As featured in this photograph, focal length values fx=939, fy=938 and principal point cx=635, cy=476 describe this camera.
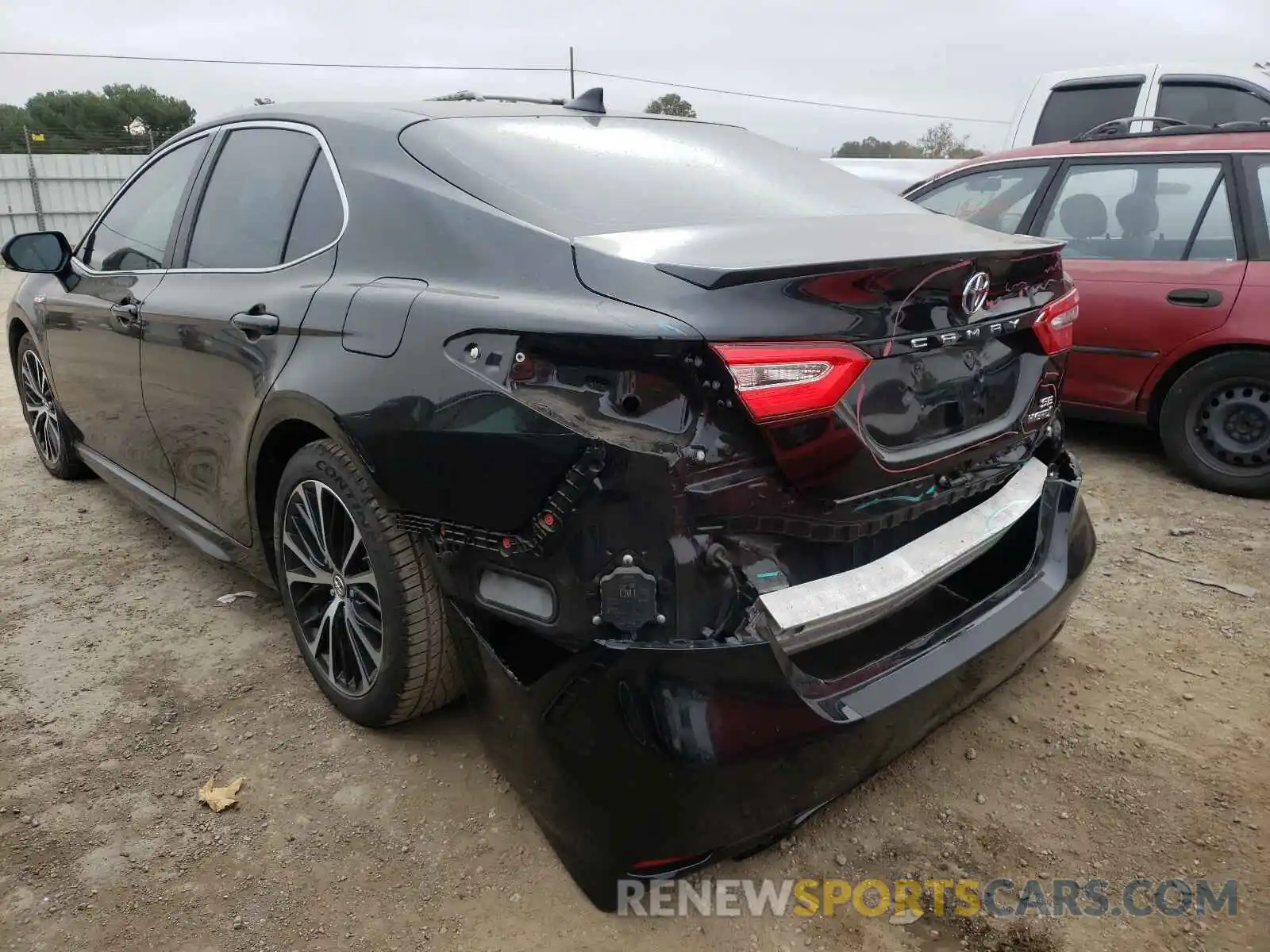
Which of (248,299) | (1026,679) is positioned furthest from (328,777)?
(1026,679)

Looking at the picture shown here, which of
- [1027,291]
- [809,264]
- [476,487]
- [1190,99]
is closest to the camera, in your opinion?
[809,264]

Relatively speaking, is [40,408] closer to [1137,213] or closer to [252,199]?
[252,199]

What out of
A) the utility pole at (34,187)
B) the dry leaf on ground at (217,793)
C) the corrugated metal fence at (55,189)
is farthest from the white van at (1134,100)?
the utility pole at (34,187)

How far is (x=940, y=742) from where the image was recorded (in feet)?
8.11

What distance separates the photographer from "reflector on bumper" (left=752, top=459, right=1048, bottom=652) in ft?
5.60

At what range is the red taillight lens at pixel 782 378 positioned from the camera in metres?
1.62

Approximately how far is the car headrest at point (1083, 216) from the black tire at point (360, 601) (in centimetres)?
389

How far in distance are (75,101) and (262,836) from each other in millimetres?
57984

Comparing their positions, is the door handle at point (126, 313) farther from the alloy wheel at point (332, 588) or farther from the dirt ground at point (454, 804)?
the alloy wheel at point (332, 588)

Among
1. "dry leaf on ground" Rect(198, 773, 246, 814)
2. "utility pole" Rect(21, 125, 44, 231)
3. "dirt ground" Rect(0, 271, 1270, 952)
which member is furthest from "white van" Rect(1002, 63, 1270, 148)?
"utility pole" Rect(21, 125, 44, 231)

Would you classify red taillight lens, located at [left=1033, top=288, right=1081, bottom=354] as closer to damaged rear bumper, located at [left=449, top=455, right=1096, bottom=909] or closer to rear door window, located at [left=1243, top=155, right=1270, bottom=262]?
damaged rear bumper, located at [left=449, top=455, right=1096, bottom=909]

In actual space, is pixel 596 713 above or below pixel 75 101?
below

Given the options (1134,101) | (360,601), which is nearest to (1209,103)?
(1134,101)

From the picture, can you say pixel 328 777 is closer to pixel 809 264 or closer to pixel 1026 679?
pixel 809 264
